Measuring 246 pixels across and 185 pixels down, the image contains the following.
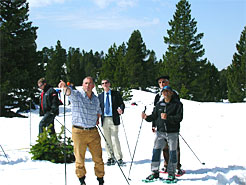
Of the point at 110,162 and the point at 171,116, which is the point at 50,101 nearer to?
the point at 110,162

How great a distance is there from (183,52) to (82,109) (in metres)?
36.6

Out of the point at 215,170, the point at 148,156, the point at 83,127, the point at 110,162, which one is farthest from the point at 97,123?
the point at 148,156

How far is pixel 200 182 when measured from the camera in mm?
5711

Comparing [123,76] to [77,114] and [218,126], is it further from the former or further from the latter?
[77,114]

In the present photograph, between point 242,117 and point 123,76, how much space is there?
14.8 metres

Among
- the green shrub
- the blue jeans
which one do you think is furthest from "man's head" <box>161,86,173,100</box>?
the green shrub

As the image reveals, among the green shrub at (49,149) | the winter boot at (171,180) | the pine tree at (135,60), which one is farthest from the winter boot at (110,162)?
the pine tree at (135,60)

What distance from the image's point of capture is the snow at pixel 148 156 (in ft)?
19.8

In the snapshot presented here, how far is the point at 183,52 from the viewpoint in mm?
40312

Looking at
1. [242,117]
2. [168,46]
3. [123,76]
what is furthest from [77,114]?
[168,46]

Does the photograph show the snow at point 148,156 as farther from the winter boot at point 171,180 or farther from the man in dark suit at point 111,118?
the man in dark suit at point 111,118

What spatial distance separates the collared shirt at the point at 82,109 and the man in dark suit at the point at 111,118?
6.32 ft

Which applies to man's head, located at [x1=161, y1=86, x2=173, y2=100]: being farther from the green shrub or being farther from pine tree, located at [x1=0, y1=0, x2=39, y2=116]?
pine tree, located at [x1=0, y1=0, x2=39, y2=116]

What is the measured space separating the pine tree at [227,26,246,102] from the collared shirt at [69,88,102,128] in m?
37.2
